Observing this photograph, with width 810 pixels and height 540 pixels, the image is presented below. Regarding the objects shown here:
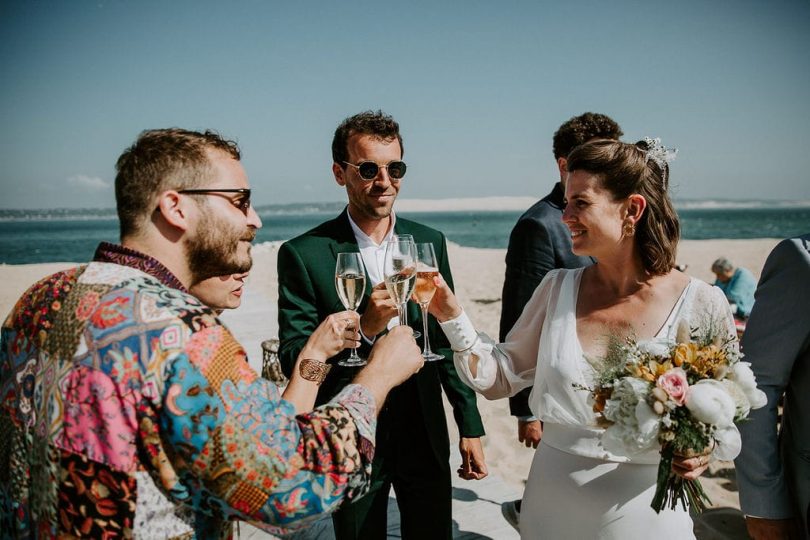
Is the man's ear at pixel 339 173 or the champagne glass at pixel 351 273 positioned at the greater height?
the man's ear at pixel 339 173

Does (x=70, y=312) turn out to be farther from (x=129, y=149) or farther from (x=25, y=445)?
(x=129, y=149)

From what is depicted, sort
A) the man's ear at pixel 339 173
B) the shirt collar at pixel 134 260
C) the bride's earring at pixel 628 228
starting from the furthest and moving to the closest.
Answer: the man's ear at pixel 339 173, the bride's earring at pixel 628 228, the shirt collar at pixel 134 260

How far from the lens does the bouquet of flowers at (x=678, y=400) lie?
67.1 inches

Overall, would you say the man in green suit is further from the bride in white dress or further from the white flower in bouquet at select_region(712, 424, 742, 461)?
the white flower in bouquet at select_region(712, 424, 742, 461)

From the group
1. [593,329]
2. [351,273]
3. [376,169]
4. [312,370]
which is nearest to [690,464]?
[593,329]

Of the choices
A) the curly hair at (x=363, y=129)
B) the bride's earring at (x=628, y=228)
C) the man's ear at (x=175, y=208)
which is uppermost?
the curly hair at (x=363, y=129)

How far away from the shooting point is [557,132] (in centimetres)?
395

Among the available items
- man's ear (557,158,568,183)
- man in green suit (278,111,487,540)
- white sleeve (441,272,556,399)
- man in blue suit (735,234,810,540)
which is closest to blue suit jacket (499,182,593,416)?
man's ear (557,158,568,183)

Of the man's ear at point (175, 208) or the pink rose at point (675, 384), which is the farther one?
the pink rose at point (675, 384)

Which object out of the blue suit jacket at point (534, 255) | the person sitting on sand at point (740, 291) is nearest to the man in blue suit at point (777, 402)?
the blue suit jacket at point (534, 255)

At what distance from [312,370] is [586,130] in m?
2.70

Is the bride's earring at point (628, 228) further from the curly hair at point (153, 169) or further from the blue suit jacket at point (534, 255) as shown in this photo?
the curly hair at point (153, 169)

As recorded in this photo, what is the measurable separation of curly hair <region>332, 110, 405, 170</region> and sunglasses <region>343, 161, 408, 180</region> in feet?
0.29

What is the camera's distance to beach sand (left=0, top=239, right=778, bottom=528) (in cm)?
518
